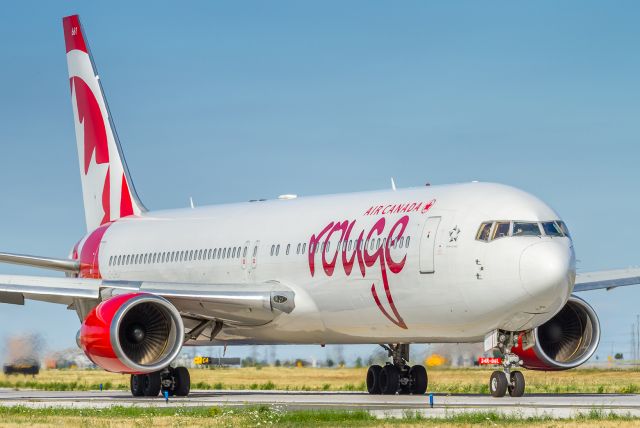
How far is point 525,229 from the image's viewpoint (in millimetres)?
24031

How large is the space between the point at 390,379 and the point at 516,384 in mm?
5748

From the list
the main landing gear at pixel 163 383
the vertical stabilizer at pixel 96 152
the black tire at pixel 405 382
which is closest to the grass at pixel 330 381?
the black tire at pixel 405 382

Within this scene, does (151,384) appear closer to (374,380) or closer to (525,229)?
(374,380)

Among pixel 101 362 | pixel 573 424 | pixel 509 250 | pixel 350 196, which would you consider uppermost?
pixel 350 196

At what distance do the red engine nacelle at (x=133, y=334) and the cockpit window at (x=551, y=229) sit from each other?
7797 millimetres

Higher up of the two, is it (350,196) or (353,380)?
(350,196)

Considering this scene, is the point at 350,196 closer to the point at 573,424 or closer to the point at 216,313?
the point at 216,313

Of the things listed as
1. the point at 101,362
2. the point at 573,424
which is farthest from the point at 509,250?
the point at 101,362

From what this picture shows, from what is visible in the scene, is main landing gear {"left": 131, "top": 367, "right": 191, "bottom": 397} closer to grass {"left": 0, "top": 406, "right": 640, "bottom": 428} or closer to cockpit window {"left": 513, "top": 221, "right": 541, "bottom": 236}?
grass {"left": 0, "top": 406, "right": 640, "bottom": 428}

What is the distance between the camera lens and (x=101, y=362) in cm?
2667

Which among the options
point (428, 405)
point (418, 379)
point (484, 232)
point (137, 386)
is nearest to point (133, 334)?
point (137, 386)

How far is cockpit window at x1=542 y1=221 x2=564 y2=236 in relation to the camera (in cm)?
2408

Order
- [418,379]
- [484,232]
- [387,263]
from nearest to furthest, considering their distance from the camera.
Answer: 1. [484,232]
2. [387,263]
3. [418,379]

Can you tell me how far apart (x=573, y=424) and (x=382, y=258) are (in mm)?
9239
